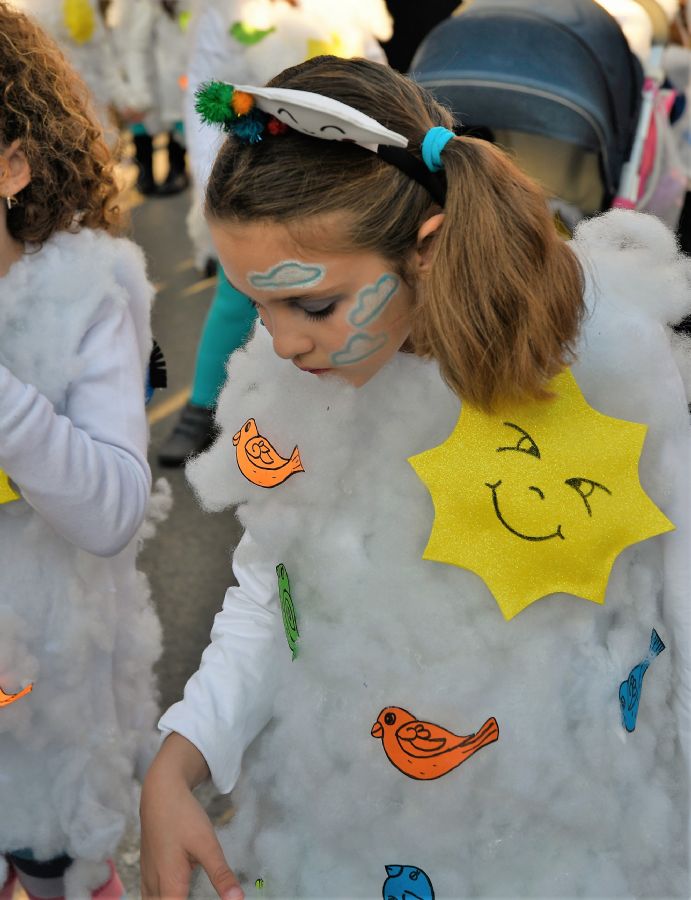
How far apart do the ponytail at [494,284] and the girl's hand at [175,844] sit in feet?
1.87

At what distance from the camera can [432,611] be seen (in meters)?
1.20

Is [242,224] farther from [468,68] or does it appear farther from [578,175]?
[578,175]

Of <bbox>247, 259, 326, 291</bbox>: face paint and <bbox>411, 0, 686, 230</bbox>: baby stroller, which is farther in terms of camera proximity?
<bbox>411, 0, 686, 230</bbox>: baby stroller

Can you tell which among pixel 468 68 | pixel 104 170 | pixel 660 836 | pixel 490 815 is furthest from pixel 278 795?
pixel 468 68

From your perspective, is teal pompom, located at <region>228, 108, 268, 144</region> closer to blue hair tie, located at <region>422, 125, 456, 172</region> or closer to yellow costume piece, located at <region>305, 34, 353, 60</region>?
blue hair tie, located at <region>422, 125, 456, 172</region>

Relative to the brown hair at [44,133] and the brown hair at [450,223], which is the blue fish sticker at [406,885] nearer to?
the brown hair at [450,223]

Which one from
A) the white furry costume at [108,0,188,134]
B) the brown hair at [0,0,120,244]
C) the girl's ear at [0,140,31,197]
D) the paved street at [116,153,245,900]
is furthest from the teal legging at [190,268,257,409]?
the white furry costume at [108,0,188,134]

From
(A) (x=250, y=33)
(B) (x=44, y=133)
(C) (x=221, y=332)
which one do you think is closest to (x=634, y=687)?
(B) (x=44, y=133)

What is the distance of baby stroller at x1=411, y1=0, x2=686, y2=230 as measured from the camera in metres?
2.44

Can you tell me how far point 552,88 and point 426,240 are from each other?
1.48 metres

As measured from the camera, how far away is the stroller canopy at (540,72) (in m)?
2.44

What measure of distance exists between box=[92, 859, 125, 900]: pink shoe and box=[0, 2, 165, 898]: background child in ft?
0.20

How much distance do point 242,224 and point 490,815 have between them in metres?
0.76

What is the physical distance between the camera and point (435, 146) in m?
1.11
